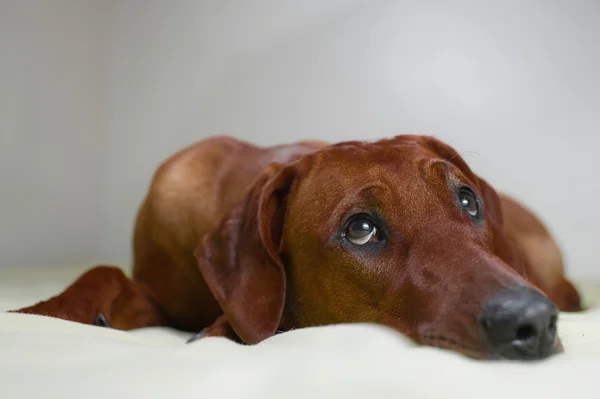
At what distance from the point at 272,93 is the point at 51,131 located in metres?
1.25

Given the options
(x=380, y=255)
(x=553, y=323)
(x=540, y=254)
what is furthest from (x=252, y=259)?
(x=540, y=254)

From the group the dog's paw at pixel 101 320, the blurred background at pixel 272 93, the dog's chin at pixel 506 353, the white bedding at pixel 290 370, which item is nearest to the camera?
the white bedding at pixel 290 370

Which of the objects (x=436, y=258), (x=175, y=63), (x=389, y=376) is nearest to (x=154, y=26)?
(x=175, y=63)

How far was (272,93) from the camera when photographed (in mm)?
3037

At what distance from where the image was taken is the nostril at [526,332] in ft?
2.68

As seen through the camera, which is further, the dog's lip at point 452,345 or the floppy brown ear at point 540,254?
the floppy brown ear at point 540,254

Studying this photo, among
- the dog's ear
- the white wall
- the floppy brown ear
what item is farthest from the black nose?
the white wall

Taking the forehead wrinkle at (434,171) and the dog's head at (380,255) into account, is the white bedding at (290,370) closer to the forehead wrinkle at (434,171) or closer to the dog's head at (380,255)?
the dog's head at (380,255)

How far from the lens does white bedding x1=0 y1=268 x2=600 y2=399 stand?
0.66 metres

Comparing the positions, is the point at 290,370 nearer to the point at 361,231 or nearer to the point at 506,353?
the point at 506,353

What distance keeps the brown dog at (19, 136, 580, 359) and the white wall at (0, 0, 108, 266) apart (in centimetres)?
151

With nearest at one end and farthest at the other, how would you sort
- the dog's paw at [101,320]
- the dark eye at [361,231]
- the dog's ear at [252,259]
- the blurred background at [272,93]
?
the dark eye at [361,231] → the dog's ear at [252,259] → the dog's paw at [101,320] → the blurred background at [272,93]

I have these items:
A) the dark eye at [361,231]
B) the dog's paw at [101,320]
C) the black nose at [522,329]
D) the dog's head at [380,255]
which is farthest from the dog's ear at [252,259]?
the black nose at [522,329]

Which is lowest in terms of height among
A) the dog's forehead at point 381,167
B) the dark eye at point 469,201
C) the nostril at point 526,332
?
the nostril at point 526,332
